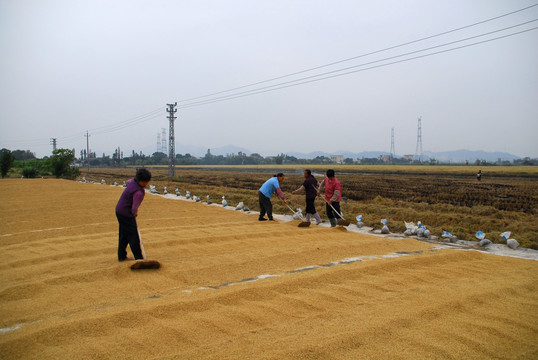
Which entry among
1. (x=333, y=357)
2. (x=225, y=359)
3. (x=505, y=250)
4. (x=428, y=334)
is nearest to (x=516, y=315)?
(x=428, y=334)

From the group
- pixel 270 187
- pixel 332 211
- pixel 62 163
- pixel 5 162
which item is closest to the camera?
pixel 332 211

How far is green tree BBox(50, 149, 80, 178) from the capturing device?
1332 inches

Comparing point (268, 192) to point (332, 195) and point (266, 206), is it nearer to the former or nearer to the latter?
point (266, 206)

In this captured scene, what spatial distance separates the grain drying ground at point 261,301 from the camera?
292 cm

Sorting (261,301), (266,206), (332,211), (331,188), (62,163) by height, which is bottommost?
(261,301)

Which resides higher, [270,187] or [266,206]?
[270,187]

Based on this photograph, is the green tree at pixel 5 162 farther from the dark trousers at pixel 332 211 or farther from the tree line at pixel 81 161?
the dark trousers at pixel 332 211

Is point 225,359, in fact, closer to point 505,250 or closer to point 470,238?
point 505,250

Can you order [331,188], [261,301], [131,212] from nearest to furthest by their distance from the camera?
[261,301] < [131,212] < [331,188]

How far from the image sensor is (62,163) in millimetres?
33938

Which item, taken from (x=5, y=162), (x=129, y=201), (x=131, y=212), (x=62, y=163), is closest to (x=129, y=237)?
(x=131, y=212)

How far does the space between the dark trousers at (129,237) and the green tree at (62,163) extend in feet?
107

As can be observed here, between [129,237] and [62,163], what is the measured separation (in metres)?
33.0

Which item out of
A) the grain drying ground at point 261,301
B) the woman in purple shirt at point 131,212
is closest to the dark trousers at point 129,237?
the woman in purple shirt at point 131,212
